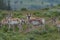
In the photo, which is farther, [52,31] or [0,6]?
[0,6]

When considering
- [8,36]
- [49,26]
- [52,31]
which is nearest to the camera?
[8,36]

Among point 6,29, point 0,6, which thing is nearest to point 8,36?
point 6,29

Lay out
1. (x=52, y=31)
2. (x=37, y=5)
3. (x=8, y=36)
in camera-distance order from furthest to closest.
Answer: (x=37, y=5) < (x=52, y=31) < (x=8, y=36)

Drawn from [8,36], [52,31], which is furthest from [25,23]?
[8,36]

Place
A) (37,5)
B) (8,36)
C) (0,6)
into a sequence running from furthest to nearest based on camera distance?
(37,5), (0,6), (8,36)

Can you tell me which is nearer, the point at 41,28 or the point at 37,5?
the point at 41,28

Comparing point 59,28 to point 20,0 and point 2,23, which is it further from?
point 20,0

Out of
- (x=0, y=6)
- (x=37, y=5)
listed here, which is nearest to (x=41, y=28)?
(x=0, y=6)

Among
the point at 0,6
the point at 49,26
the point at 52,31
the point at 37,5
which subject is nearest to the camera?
the point at 52,31

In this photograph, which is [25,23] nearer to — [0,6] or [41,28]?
[41,28]
